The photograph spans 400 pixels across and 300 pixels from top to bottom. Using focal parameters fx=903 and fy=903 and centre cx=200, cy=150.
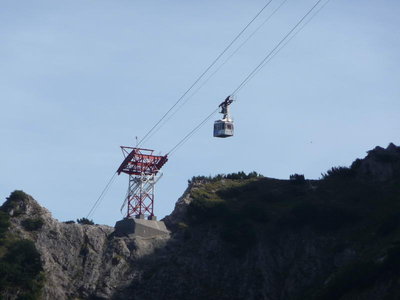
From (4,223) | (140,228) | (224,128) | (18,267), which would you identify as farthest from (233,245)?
Answer: (4,223)

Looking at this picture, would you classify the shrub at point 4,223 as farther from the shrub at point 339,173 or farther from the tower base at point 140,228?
the shrub at point 339,173

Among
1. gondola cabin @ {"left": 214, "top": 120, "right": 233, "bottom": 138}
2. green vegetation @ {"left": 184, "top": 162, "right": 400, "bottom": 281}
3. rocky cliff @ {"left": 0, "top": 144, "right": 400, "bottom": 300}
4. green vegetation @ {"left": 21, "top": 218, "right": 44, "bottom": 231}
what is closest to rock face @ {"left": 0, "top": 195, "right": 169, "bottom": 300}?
rocky cliff @ {"left": 0, "top": 144, "right": 400, "bottom": 300}

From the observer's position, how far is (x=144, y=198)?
96.9m

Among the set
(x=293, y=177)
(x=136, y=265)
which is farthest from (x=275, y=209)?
(x=136, y=265)

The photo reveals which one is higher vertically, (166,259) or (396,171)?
(396,171)

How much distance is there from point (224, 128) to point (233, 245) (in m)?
12.2

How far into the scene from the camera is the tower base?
93312mm

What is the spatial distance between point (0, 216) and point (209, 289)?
2206cm

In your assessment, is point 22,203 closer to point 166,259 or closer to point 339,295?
point 166,259

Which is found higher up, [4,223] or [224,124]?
[224,124]

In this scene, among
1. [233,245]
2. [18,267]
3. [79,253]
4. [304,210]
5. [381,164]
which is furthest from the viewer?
[381,164]

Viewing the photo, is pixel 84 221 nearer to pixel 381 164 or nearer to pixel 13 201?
pixel 13 201

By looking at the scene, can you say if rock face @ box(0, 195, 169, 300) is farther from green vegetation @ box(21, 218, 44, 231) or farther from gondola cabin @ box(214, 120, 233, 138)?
gondola cabin @ box(214, 120, 233, 138)

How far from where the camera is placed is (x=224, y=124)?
8431 centimetres
